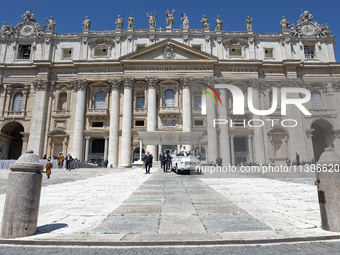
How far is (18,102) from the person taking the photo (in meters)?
38.1

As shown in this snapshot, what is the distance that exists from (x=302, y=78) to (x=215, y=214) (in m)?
39.3

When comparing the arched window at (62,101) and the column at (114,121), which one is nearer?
the column at (114,121)

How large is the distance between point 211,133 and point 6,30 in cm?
3763

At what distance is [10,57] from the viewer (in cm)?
3959

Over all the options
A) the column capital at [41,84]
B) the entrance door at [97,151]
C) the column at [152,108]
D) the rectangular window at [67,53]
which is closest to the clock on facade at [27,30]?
the rectangular window at [67,53]

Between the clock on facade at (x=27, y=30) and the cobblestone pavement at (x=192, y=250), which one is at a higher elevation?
the clock on facade at (x=27, y=30)

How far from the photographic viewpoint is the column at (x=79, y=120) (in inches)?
1373

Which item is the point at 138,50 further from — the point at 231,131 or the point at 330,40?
the point at 330,40

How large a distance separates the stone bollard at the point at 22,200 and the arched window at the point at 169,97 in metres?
33.6

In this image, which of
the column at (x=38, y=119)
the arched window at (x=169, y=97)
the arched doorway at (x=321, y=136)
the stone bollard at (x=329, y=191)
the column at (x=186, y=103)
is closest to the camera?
the stone bollard at (x=329, y=191)

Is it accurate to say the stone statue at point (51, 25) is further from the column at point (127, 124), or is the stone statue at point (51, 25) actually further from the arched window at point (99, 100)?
the column at point (127, 124)

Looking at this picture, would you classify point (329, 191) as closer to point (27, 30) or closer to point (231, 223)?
point (231, 223)

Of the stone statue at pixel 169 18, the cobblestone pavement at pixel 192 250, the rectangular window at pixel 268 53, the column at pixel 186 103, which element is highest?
the stone statue at pixel 169 18

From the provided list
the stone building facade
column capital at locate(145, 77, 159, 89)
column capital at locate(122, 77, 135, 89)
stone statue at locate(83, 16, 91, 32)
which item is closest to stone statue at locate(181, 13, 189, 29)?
the stone building facade
